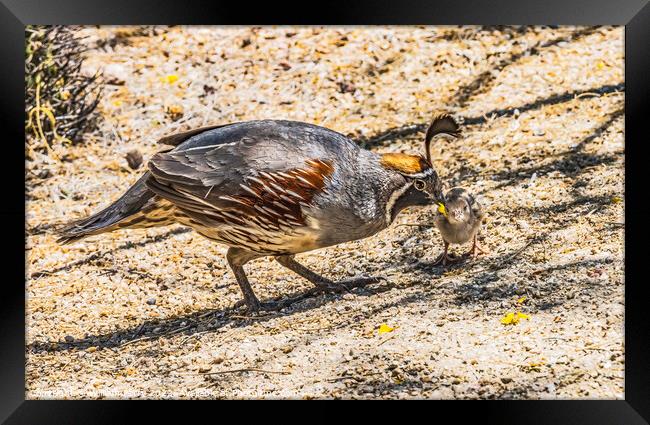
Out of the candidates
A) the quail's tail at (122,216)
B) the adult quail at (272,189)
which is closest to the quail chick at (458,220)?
the adult quail at (272,189)

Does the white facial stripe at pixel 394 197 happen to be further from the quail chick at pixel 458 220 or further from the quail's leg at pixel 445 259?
the quail's leg at pixel 445 259

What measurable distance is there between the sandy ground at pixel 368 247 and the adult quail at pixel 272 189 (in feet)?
1.83

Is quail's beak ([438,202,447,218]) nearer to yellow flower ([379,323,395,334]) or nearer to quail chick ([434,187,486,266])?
quail chick ([434,187,486,266])

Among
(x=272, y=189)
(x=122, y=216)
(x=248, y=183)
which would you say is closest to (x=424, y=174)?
(x=272, y=189)

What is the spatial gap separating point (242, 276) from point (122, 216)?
0.79 metres

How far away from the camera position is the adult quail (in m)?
5.08

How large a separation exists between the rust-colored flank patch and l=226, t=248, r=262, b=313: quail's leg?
0.97m

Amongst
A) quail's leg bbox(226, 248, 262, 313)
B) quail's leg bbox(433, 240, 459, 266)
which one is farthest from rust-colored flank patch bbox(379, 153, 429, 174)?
quail's leg bbox(226, 248, 262, 313)

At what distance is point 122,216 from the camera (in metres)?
5.29

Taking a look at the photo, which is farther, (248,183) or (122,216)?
(122,216)

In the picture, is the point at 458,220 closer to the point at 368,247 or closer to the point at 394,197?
the point at 394,197

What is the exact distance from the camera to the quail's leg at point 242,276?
548 cm
